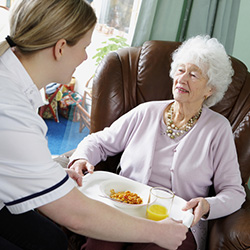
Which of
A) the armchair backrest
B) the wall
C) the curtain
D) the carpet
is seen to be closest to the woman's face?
the armchair backrest

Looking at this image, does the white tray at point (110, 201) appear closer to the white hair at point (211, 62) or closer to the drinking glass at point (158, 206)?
the drinking glass at point (158, 206)

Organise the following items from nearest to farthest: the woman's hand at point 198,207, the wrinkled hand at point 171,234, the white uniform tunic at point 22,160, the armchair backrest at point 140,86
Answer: the white uniform tunic at point 22,160 → the wrinkled hand at point 171,234 → the woman's hand at point 198,207 → the armchair backrest at point 140,86

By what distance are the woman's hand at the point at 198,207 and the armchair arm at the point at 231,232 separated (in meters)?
0.09

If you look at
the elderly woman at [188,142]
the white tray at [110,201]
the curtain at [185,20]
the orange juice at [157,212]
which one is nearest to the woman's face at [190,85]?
the elderly woman at [188,142]

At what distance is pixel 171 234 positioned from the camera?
3.71ft

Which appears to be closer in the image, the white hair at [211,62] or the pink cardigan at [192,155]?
the pink cardigan at [192,155]

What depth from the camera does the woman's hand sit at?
136cm

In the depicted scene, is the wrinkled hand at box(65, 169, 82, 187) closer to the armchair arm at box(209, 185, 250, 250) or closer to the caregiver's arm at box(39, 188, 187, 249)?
the caregiver's arm at box(39, 188, 187, 249)

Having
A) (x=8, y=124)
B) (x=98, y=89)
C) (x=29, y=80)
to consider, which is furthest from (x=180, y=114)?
(x=8, y=124)

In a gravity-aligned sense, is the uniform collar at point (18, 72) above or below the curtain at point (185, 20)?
below

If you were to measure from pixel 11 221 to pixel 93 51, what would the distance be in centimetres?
256

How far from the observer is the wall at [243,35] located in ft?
9.07

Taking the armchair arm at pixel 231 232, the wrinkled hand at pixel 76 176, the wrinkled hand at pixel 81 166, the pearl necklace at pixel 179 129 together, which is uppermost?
the pearl necklace at pixel 179 129

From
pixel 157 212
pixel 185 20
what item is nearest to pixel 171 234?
pixel 157 212
